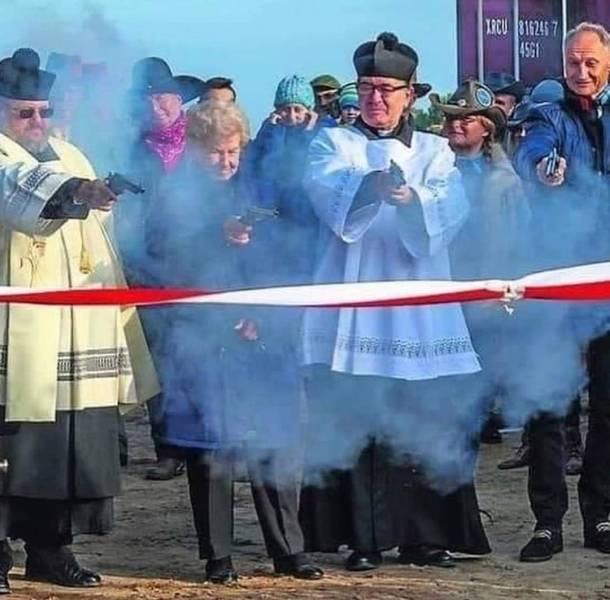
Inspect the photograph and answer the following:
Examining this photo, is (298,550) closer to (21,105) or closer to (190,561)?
(190,561)

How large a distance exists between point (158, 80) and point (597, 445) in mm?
2365

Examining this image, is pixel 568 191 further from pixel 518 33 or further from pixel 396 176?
pixel 518 33

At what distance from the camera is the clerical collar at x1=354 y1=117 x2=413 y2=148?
19.7 feet

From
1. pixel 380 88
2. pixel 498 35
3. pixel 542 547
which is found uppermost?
pixel 498 35

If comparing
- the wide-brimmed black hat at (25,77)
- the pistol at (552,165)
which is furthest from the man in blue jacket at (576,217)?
the wide-brimmed black hat at (25,77)

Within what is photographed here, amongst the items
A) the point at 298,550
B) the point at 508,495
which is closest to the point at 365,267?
the point at 298,550

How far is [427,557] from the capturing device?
20.7 feet

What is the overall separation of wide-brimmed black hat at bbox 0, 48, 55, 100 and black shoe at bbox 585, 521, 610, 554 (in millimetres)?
2802

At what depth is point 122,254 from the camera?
19.9 ft

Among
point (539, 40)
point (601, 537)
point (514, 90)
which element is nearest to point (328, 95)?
point (601, 537)

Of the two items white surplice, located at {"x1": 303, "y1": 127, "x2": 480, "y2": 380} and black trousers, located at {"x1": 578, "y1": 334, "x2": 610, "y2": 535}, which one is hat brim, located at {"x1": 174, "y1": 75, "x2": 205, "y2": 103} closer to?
white surplice, located at {"x1": 303, "y1": 127, "x2": 480, "y2": 380}

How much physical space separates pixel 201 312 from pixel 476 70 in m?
3.08

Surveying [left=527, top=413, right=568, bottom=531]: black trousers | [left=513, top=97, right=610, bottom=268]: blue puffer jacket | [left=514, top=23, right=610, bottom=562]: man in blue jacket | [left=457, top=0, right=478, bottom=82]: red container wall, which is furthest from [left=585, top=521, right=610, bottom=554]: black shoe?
[left=457, top=0, right=478, bottom=82]: red container wall

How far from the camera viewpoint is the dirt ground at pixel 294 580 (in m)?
5.90
